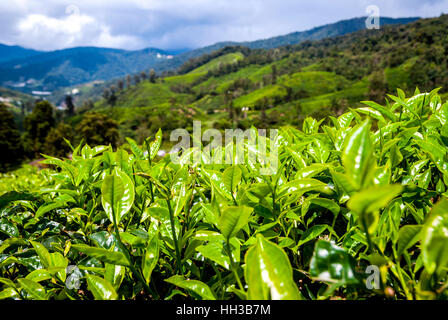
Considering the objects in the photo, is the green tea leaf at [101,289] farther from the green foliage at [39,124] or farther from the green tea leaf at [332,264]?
the green foliage at [39,124]

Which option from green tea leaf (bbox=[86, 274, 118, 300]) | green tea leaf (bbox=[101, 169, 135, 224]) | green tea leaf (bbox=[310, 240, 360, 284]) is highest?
green tea leaf (bbox=[101, 169, 135, 224])

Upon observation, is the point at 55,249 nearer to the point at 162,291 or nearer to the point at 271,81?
the point at 162,291

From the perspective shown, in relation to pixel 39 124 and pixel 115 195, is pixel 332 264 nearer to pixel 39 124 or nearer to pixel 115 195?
pixel 115 195

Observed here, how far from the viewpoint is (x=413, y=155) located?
5.13ft

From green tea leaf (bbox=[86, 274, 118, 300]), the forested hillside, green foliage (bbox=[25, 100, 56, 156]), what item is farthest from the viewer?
the forested hillside

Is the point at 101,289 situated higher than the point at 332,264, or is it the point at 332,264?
the point at 332,264

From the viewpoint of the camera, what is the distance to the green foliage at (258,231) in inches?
26.1

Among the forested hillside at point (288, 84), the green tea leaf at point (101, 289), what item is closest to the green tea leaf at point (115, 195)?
the green tea leaf at point (101, 289)

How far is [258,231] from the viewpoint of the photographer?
1.05 meters

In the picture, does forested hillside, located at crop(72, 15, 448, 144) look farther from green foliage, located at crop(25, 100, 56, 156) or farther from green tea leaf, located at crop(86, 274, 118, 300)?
green tea leaf, located at crop(86, 274, 118, 300)

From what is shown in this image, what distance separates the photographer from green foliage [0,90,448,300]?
0.66m

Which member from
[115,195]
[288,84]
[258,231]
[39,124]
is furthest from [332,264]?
[288,84]

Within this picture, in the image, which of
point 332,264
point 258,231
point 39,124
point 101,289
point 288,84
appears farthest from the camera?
point 288,84

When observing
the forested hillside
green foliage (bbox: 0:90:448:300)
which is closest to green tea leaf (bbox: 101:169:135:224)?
green foliage (bbox: 0:90:448:300)
